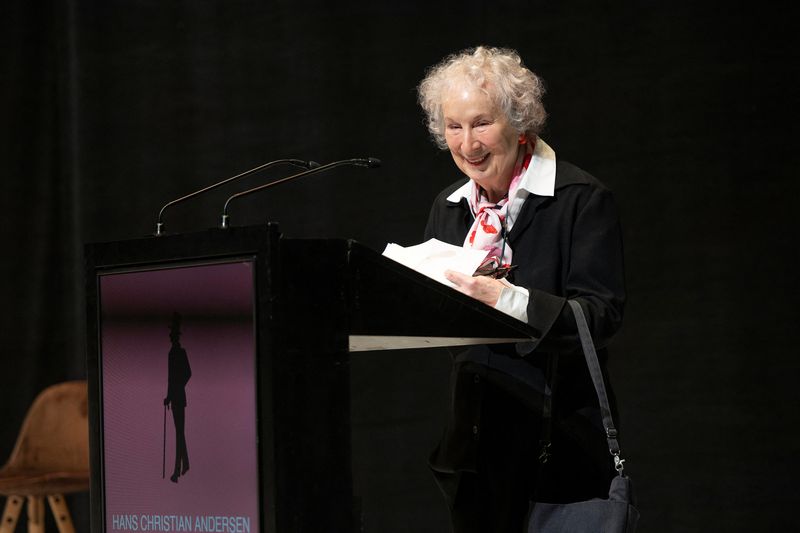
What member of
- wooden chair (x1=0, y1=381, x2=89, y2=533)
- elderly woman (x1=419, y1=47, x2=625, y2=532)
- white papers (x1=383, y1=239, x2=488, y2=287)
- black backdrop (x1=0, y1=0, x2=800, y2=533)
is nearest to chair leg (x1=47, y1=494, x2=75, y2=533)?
wooden chair (x1=0, y1=381, x2=89, y2=533)

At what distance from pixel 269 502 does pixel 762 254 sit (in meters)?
2.71

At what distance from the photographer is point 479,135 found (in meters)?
2.03

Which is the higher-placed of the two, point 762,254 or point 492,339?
point 762,254

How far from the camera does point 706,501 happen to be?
361 centimetres

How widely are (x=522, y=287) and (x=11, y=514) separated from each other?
2618 mm

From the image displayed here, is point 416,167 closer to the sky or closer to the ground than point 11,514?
closer to the sky

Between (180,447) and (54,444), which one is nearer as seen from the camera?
(180,447)

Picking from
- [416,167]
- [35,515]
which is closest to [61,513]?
[35,515]

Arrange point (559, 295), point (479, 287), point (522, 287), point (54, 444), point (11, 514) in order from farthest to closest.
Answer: point (54, 444) < point (11, 514) < point (559, 295) < point (522, 287) < point (479, 287)

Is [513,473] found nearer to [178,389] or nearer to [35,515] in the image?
[178,389]

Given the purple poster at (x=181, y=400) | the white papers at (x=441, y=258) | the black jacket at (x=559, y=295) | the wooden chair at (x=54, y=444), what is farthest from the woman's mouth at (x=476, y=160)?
the wooden chair at (x=54, y=444)

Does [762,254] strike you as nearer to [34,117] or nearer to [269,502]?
[269,502]

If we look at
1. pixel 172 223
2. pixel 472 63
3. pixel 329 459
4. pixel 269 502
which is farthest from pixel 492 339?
pixel 172 223

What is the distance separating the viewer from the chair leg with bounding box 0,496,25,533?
3.66 meters
